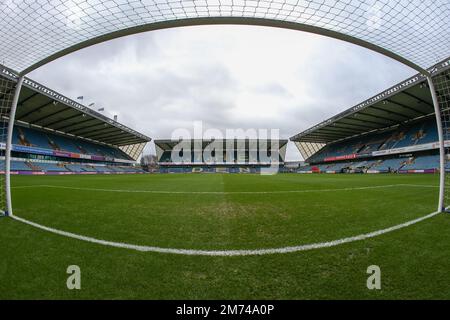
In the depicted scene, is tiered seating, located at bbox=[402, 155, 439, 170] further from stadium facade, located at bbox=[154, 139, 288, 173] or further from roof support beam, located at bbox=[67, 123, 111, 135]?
roof support beam, located at bbox=[67, 123, 111, 135]

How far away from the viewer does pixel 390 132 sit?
155ft

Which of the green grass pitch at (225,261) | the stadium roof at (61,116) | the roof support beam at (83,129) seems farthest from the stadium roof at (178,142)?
the green grass pitch at (225,261)

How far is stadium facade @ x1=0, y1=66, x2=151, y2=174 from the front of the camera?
3234cm

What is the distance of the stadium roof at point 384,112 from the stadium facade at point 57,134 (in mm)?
45544

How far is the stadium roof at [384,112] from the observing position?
93.8 ft

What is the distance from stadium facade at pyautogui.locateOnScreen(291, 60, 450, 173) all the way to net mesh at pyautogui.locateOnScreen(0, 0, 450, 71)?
26074 mm

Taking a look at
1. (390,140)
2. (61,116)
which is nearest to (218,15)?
(61,116)

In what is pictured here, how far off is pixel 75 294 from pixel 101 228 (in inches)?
93.1

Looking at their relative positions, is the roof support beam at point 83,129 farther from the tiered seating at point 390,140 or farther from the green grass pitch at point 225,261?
the tiered seating at point 390,140

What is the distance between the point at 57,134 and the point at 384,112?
6722 centimetres

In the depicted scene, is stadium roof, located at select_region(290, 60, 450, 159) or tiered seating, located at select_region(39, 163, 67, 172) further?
tiered seating, located at select_region(39, 163, 67, 172)

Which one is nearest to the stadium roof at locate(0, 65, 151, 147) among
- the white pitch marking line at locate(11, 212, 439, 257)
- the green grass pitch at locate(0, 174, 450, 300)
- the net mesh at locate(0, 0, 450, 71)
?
the net mesh at locate(0, 0, 450, 71)

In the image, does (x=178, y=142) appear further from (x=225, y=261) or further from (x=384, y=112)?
(x=225, y=261)
